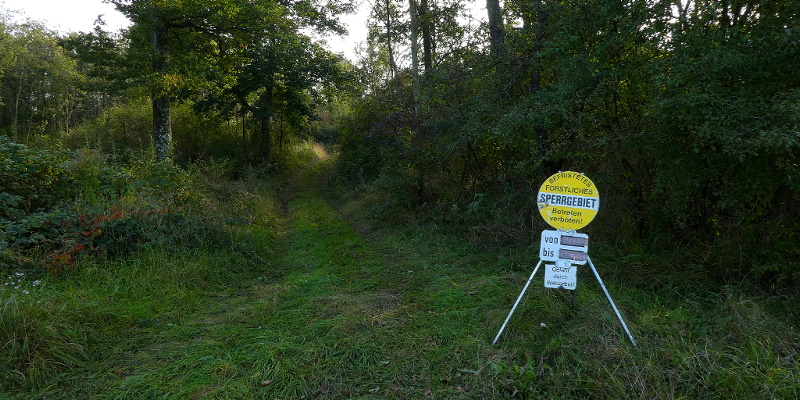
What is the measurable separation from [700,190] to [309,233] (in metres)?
8.39

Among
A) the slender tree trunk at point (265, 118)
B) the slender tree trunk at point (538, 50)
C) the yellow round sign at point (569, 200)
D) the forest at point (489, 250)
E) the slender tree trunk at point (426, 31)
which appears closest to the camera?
the forest at point (489, 250)

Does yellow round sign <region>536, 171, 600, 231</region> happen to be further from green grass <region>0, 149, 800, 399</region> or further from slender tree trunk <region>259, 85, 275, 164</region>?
slender tree trunk <region>259, 85, 275, 164</region>

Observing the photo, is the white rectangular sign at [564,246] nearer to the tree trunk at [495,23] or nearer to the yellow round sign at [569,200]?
the yellow round sign at [569,200]

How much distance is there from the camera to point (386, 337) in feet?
14.2

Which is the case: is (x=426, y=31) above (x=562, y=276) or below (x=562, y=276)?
above

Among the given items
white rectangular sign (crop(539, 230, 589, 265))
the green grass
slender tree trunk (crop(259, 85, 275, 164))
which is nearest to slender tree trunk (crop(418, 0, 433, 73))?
the green grass

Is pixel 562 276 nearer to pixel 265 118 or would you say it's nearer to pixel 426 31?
pixel 426 31

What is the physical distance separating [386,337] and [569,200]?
2.38 metres

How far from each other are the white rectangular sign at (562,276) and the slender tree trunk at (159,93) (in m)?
13.7

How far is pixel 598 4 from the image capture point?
240 inches

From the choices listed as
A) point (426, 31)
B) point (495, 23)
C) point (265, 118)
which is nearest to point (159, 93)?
point (265, 118)

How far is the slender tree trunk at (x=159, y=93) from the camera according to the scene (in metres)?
13.7

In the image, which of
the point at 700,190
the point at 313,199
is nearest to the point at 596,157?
the point at 700,190

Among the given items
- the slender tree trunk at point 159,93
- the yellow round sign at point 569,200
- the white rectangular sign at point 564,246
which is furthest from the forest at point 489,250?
the slender tree trunk at point 159,93
